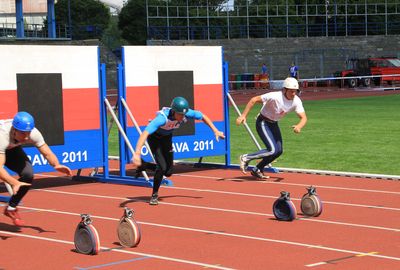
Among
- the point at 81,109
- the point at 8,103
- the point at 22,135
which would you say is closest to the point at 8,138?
the point at 22,135

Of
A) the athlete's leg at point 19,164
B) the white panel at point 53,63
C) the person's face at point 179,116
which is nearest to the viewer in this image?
the athlete's leg at point 19,164

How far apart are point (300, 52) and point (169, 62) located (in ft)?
164

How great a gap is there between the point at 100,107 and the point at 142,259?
24.8 feet

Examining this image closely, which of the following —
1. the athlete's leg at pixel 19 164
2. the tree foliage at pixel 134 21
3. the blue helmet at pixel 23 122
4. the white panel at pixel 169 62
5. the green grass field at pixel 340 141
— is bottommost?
the green grass field at pixel 340 141

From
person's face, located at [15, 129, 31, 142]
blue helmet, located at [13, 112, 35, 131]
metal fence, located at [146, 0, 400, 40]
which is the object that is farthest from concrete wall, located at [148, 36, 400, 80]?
blue helmet, located at [13, 112, 35, 131]

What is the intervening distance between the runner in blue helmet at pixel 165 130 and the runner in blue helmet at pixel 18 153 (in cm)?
207

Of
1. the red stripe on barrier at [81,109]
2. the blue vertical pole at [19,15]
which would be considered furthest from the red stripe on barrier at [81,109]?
the blue vertical pole at [19,15]

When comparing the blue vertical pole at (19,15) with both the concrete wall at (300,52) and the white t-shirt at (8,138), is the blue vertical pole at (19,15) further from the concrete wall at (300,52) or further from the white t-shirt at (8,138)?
the white t-shirt at (8,138)

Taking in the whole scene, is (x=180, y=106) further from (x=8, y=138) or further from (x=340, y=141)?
(x=340, y=141)

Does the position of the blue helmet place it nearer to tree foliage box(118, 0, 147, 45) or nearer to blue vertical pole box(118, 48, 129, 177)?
blue vertical pole box(118, 48, 129, 177)

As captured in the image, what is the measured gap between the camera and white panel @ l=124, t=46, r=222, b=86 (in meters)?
17.5

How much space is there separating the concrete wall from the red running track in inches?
1914

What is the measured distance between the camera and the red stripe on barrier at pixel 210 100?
18.7 meters

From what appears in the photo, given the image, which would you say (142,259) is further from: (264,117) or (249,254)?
(264,117)
